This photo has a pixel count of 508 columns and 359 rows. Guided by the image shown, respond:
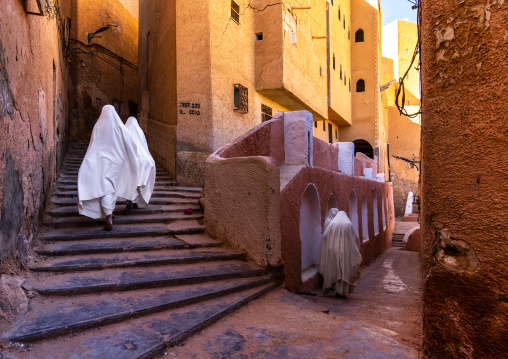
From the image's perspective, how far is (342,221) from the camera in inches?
242

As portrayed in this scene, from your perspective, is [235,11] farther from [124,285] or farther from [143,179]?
[124,285]

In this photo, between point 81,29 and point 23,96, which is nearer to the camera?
point 23,96

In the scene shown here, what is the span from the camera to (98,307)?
326cm

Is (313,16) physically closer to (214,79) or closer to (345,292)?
(214,79)

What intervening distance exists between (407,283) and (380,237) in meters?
6.39

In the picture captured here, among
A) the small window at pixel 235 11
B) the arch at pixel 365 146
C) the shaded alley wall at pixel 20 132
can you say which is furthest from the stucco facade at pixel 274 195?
the arch at pixel 365 146

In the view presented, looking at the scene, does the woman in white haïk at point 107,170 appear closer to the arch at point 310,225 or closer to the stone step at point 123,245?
the stone step at point 123,245

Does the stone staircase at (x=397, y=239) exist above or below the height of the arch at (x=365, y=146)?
below

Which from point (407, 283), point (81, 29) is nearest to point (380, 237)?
point (407, 283)

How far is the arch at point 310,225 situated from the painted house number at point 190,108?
16.5 feet

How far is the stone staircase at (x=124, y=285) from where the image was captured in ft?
9.18

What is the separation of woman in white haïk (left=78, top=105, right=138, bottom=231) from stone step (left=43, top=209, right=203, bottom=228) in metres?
0.34

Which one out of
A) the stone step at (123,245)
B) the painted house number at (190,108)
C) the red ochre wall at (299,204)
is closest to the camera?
the stone step at (123,245)

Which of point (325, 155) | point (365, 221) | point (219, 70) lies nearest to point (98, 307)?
point (325, 155)
